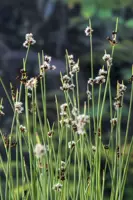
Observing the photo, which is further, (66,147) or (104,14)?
(104,14)

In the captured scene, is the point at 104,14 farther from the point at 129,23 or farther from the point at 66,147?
the point at 66,147

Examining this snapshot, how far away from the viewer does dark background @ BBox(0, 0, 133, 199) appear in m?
1.83

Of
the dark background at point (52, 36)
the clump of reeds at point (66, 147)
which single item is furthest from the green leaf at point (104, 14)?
the clump of reeds at point (66, 147)

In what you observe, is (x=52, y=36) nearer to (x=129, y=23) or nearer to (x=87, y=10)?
(x=87, y=10)

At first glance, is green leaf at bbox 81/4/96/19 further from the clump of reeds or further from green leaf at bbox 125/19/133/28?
the clump of reeds

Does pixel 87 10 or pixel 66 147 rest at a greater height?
pixel 87 10

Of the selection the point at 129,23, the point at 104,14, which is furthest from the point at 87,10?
the point at 129,23

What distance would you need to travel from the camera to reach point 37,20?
6.02 feet

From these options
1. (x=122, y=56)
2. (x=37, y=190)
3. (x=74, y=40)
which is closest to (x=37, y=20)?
(x=74, y=40)

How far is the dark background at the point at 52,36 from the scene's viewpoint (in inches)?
72.1

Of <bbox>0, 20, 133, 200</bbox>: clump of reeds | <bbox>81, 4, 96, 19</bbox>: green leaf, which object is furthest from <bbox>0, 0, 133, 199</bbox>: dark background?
<bbox>0, 20, 133, 200</bbox>: clump of reeds

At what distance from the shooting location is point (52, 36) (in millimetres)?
1840

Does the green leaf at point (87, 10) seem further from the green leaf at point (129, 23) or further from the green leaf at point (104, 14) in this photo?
the green leaf at point (129, 23)

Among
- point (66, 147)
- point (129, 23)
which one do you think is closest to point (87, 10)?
point (129, 23)
